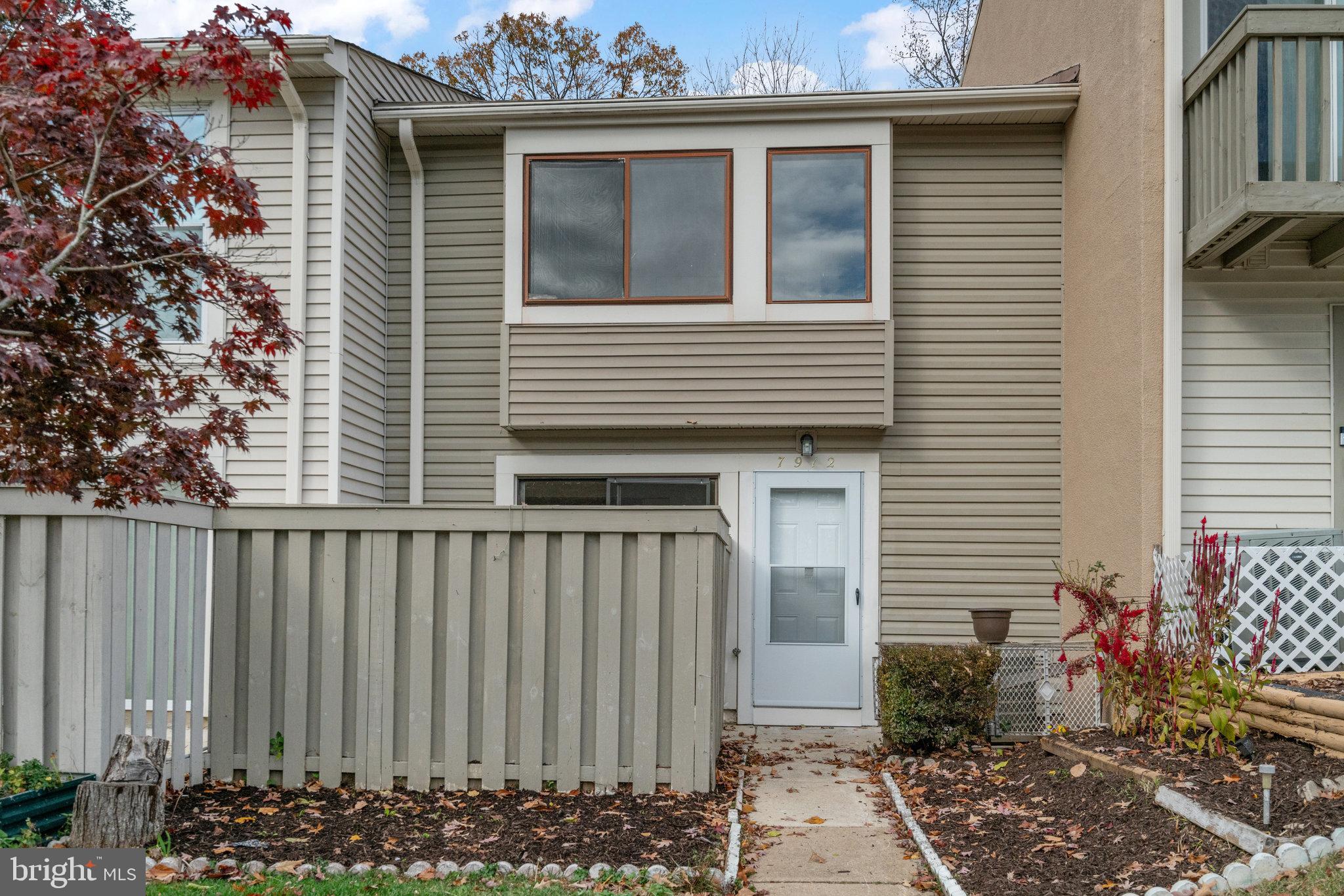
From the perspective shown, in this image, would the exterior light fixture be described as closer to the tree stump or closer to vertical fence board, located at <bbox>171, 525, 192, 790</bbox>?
the tree stump

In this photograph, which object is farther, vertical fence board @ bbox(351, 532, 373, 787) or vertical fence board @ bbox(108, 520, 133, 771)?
vertical fence board @ bbox(351, 532, 373, 787)

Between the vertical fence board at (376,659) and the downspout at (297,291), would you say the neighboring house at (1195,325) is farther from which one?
the downspout at (297,291)

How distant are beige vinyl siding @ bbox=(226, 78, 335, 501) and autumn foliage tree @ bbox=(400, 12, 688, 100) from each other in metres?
11.7

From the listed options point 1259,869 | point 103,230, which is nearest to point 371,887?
point 103,230

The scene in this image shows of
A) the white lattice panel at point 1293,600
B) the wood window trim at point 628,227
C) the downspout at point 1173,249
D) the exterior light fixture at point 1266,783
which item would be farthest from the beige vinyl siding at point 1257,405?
the wood window trim at point 628,227

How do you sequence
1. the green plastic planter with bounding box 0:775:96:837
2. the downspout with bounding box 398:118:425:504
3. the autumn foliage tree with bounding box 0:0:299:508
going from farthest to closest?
the downspout with bounding box 398:118:425:504
the green plastic planter with bounding box 0:775:96:837
the autumn foliage tree with bounding box 0:0:299:508

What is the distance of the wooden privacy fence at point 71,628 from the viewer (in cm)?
530

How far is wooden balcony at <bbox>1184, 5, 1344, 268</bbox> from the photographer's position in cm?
636

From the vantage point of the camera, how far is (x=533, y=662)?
6.22 m

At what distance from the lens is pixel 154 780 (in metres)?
4.95

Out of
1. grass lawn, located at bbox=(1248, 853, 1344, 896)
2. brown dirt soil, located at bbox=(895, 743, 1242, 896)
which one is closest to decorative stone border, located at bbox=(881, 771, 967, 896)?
brown dirt soil, located at bbox=(895, 743, 1242, 896)

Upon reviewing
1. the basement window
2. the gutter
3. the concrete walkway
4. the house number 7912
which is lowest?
the concrete walkway

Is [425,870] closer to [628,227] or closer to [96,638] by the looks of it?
[96,638]

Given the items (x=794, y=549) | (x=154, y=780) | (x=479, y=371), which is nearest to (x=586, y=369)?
(x=479, y=371)
